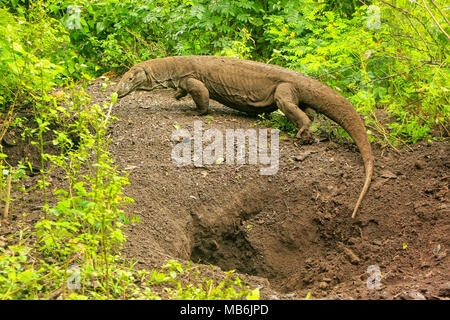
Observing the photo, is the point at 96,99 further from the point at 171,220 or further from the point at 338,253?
the point at 338,253

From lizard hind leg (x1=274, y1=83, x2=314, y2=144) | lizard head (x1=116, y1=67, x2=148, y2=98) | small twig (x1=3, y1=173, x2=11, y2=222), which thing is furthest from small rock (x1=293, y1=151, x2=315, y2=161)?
small twig (x1=3, y1=173, x2=11, y2=222)

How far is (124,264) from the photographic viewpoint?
3902 mm

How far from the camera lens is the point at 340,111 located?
6.07 meters

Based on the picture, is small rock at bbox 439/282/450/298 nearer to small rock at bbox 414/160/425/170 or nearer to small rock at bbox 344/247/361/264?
small rock at bbox 344/247/361/264

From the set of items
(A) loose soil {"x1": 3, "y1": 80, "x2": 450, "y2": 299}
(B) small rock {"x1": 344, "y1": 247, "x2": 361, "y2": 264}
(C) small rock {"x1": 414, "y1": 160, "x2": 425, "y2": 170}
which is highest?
(C) small rock {"x1": 414, "y1": 160, "x2": 425, "y2": 170}

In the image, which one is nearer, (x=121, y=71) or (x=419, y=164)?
(x=419, y=164)

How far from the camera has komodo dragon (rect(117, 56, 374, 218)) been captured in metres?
6.20

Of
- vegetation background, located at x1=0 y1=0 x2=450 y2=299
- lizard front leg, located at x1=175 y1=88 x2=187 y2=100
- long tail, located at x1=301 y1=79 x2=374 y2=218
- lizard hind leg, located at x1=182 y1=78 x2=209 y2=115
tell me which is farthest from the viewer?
lizard front leg, located at x1=175 y1=88 x2=187 y2=100

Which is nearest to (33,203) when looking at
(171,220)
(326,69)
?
(171,220)

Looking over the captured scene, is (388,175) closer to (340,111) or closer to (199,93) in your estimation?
(340,111)

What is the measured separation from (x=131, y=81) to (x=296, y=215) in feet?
9.76

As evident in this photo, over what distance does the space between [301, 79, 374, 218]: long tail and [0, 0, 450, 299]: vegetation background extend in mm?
166

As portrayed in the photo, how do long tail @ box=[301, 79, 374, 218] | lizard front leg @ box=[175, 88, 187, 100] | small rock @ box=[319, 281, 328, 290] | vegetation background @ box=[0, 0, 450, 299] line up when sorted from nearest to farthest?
1. vegetation background @ box=[0, 0, 450, 299]
2. small rock @ box=[319, 281, 328, 290]
3. long tail @ box=[301, 79, 374, 218]
4. lizard front leg @ box=[175, 88, 187, 100]

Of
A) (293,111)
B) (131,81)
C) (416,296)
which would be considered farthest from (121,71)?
(416,296)
